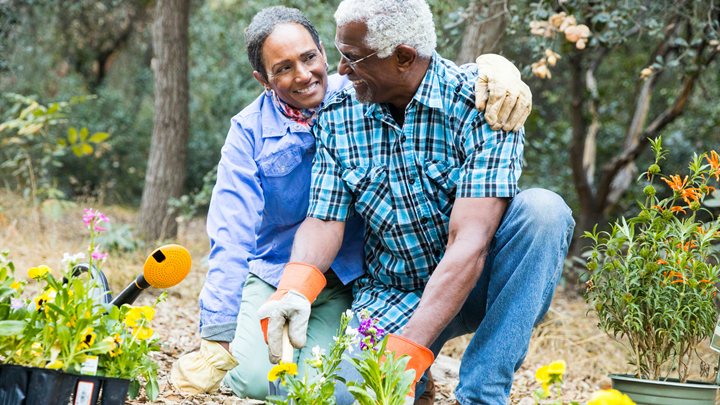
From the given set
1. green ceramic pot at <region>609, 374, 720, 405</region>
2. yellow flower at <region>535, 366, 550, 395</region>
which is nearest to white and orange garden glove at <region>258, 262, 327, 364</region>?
yellow flower at <region>535, 366, 550, 395</region>

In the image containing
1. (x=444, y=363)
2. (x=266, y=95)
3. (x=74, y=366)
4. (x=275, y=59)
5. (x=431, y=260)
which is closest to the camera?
(x=74, y=366)

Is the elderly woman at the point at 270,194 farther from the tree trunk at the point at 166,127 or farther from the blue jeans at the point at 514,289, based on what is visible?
the tree trunk at the point at 166,127

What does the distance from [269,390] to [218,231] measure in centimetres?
62

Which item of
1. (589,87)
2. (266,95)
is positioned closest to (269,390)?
(266,95)

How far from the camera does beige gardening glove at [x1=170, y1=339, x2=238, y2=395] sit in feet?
5.97

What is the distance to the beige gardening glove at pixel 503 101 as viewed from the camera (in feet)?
5.85

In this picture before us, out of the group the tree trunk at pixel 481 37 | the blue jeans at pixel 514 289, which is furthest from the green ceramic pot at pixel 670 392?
the tree trunk at pixel 481 37

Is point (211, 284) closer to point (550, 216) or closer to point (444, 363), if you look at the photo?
point (550, 216)

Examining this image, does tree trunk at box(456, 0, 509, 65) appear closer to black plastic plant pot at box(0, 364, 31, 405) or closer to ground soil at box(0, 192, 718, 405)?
ground soil at box(0, 192, 718, 405)

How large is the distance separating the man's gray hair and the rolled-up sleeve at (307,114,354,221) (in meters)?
0.44

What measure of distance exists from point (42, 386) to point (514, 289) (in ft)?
4.08

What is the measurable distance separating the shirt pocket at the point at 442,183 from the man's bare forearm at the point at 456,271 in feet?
0.50

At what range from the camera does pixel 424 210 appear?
194 centimetres

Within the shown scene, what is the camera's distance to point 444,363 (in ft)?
9.87
